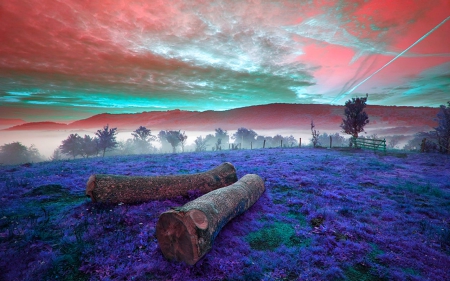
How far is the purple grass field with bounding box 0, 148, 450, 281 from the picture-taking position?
4.33 meters

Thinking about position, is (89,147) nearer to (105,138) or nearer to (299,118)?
(105,138)

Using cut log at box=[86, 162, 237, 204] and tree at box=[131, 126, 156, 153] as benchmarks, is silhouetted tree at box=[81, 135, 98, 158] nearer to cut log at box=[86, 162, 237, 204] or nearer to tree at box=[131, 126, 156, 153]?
tree at box=[131, 126, 156, 153]

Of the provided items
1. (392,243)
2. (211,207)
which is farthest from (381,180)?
(211,207)

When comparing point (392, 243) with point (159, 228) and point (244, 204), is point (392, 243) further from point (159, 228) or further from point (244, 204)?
point (159, 228)

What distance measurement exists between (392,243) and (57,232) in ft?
35.6

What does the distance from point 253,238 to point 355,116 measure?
34846 millimetres

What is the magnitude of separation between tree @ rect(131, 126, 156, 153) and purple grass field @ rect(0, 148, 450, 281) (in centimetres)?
5662

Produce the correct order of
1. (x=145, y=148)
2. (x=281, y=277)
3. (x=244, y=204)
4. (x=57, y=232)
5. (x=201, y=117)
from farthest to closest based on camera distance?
1. (x=201, y=117)
2. (x=145, y=148)
3. (x=244, y=204)
4. (x=57, y=232)
5. (x=281, y=277)

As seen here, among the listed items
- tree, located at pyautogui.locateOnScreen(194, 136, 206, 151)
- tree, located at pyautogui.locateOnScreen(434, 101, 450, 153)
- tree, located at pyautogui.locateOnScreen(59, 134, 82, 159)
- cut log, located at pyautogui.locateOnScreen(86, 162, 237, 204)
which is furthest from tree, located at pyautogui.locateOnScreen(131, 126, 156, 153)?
tree, located at pyautogui.locateOnScreen(434, 101, 450, 153)

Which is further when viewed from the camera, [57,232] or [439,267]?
[57,232]

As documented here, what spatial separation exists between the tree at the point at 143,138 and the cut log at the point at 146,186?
2392 inches

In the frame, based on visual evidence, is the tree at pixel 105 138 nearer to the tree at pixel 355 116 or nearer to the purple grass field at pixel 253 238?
the purple grass field at pixel 253 238

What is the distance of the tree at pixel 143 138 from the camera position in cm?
6362

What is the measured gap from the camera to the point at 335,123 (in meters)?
113
